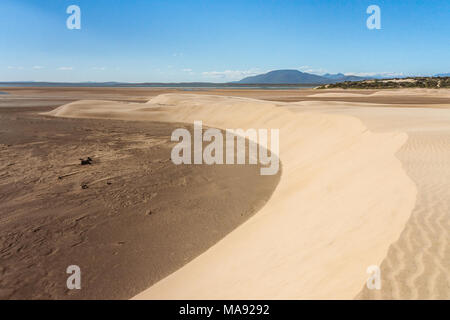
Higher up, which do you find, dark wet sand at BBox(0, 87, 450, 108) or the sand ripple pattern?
dark wet sand at BBox(0, 87, 450, 108)

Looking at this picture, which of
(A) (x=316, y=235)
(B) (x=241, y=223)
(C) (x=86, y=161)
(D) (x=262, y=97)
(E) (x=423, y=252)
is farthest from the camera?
(D) (x=262, y=97)

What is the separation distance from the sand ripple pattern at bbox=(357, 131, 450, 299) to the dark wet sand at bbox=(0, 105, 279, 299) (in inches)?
121

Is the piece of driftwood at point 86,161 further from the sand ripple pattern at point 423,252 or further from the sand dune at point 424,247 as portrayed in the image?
the sand ripple pattern at point 423,252

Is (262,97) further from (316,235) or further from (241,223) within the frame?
(316,235)

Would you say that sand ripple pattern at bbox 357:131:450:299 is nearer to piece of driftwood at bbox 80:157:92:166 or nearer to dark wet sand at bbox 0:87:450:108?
piece of driftwood at bbox 80:157:92:166

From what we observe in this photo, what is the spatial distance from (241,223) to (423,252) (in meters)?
3.55

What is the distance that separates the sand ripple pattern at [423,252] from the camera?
8.30 ft

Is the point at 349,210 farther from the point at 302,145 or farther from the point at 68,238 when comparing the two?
the point at 302,145

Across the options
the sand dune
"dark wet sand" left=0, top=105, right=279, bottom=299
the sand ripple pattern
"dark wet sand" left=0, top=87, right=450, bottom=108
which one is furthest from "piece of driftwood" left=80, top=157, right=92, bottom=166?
"dark wet sand" left=0, top=87, right=450, bottom=108

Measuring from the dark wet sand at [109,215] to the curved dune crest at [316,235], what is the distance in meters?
0.51

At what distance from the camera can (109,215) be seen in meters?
6.36

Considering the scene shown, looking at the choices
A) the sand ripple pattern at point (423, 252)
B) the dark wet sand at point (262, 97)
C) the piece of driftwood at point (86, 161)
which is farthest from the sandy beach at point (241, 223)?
the dark wet sand at point (262, 97)

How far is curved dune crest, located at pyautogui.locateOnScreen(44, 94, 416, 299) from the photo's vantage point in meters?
3.18

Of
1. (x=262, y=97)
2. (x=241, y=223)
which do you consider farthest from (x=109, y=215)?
(x=262, y=97)
